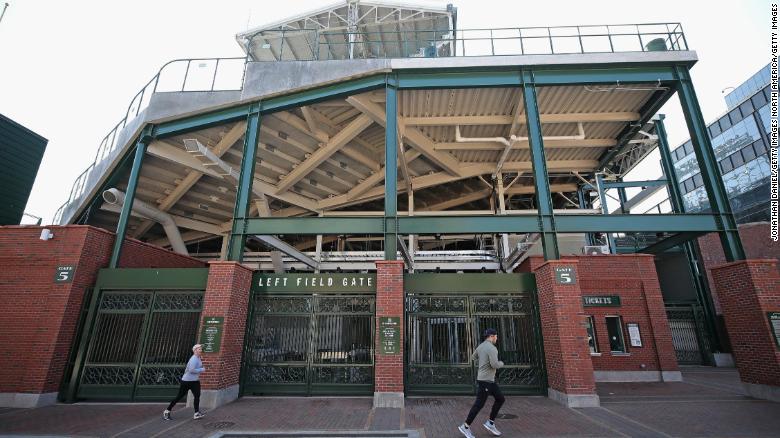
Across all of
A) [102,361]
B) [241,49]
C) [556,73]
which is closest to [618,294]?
[556,73]

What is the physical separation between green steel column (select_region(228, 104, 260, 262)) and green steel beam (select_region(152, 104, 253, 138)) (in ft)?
1.55

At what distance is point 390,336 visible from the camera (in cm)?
846

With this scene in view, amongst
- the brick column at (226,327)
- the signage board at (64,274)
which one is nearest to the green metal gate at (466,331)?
the brick column at (226,327)

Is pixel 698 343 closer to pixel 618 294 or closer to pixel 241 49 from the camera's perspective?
pixel 618 294

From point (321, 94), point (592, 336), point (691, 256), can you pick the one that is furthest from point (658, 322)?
point (321, 94)

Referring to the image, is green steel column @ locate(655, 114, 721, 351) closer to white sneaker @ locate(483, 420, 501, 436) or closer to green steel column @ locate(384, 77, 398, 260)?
green steel column @ locate(384, 77, 398, 260)

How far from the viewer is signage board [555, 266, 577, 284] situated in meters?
8.61

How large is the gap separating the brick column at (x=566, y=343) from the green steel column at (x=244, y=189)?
26.4 ft

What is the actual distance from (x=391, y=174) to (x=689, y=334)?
16740 mm

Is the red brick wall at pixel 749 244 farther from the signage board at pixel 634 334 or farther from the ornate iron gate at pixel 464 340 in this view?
the ornate iron gate at pixel 464 340

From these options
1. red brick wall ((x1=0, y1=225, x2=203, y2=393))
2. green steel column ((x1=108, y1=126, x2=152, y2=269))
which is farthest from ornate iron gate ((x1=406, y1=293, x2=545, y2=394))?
red brick wall ((x1=0, y1=225, x2=203, y2=393))

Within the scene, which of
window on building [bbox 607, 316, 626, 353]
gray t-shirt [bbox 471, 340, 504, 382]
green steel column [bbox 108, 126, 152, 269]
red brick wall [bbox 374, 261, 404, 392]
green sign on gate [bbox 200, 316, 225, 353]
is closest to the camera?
gray t-shirt [bbox 471, 340, 504, 382]

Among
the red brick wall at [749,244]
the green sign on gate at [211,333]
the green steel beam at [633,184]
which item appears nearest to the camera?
the green sign on gate at [211,333]

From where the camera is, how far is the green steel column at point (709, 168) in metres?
9.66
